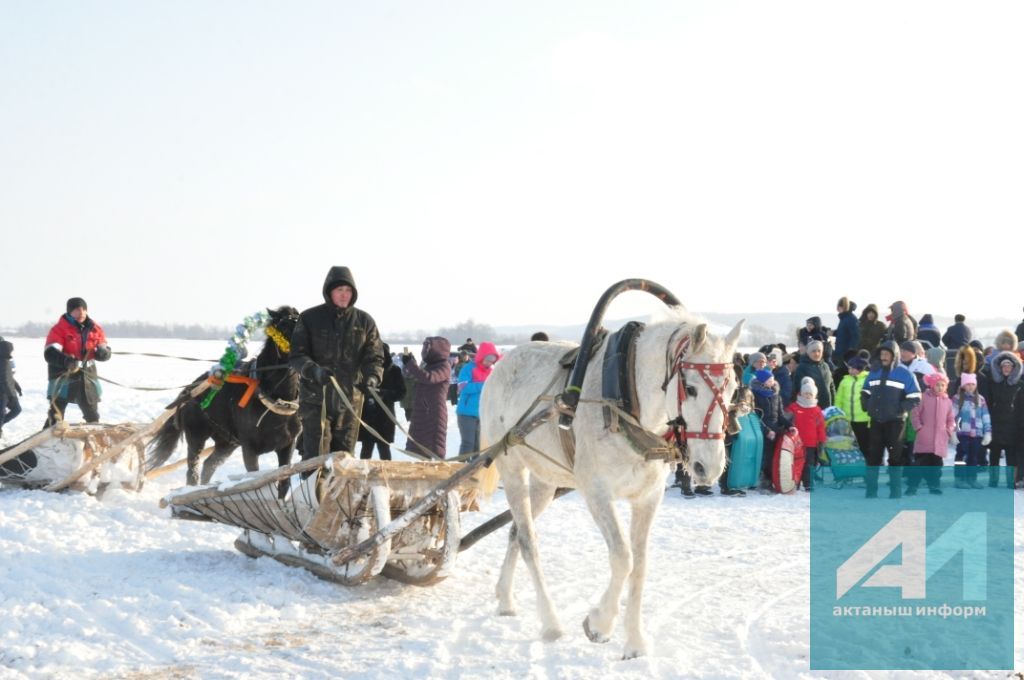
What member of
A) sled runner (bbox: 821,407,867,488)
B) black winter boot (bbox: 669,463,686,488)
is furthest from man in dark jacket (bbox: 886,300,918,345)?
black winter boot (bbox: 669,463,686,488)

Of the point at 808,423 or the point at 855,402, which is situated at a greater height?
the point at 855,402

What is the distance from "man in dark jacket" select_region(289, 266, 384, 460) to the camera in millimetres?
7180

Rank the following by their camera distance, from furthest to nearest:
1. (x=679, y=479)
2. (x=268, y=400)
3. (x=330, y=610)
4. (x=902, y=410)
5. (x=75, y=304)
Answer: (x=679, y=479) < (x=902, y=410) < (x=75, y=304) < (x=268, y=400) < (x=330, y=610)

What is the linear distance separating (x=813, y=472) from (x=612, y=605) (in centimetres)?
822

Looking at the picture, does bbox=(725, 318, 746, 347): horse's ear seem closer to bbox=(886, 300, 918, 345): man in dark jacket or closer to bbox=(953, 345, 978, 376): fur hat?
bbox=(953, 345, 978, 376): fur hat

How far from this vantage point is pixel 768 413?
1255 centimetres

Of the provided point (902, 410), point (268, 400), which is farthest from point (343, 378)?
point (902, 410)

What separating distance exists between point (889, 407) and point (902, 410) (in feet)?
0.50

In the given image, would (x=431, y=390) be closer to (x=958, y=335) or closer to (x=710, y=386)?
(x=710, y=386)

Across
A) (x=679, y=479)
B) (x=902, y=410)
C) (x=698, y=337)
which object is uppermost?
(x=698, y=337)

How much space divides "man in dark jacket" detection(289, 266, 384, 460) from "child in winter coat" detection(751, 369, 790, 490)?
646cm

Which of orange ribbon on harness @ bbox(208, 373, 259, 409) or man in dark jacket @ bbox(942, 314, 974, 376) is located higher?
man in dark jacket @ bbox(942, 314, 974, 376)

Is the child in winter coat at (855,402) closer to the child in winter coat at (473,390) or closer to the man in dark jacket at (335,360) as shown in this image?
the child in winter coat at (473,390)

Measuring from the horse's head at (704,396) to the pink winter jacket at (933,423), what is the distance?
8.43 m
